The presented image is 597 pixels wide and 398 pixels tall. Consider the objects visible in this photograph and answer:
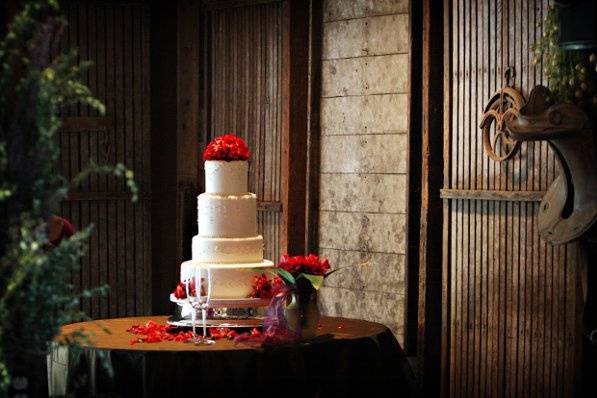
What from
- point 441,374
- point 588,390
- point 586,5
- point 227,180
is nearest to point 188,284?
point 227,180

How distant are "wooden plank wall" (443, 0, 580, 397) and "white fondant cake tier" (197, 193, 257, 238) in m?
1.31

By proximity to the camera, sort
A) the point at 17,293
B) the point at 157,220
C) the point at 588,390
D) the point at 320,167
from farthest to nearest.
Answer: the point at 157,220 → the point at 320,167 → the point at 588,390 → the point at 17,293

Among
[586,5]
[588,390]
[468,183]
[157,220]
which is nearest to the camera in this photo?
[586,5]

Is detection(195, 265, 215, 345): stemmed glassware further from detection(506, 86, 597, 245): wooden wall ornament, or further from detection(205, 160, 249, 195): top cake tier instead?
detection(506, 86, 597, 245): wooden wall ornament

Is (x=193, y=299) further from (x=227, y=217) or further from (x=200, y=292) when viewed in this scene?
(x=227, y=217)

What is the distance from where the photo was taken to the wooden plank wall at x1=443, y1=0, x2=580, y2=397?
22.0ft

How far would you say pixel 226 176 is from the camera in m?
6.89

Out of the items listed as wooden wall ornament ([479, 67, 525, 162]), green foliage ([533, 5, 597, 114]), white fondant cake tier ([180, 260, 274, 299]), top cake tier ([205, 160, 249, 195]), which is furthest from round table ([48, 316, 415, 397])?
green foliage ([533, 5, 597, 114])

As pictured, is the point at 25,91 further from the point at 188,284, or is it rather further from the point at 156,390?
the point at 188,284

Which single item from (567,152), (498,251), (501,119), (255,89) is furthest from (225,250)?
(567,152)

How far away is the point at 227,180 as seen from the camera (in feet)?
22.6

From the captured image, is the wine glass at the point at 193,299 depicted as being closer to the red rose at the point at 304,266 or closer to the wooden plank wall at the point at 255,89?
the red rose at the point at 304,266

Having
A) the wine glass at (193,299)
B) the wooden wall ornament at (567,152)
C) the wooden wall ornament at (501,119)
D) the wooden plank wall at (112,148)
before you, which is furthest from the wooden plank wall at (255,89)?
the wooden wall ornament at (567,152)

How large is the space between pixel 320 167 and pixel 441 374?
5.63ft
